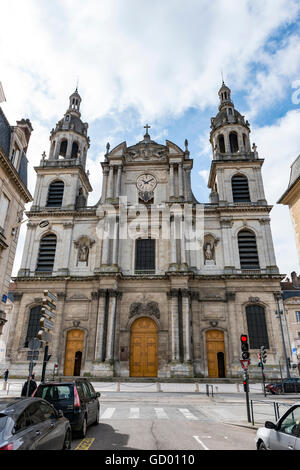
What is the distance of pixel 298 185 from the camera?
13812mm

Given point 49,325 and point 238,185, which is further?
point 238,185

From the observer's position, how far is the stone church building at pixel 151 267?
26531 millimetres

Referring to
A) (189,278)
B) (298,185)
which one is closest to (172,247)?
(189,278)

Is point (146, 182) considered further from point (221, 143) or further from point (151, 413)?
point (151, 413)

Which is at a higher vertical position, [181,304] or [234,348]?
[181,304]

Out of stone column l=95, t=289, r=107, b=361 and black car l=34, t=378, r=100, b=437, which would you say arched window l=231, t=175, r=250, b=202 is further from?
black car l=34, t=378, r=100, b=437

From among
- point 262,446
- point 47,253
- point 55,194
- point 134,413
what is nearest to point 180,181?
point 55,194

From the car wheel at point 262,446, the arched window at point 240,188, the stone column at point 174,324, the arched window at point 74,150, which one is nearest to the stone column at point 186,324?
the stone column at point 174,324

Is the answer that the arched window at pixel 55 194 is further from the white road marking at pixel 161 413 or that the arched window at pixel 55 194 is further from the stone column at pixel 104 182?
the white road marking at pixel 161 413

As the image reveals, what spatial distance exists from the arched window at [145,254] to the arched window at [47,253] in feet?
26.5

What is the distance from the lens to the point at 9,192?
17.4 meters

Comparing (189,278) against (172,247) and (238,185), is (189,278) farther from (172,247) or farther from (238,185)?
(238,185)
